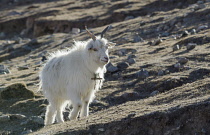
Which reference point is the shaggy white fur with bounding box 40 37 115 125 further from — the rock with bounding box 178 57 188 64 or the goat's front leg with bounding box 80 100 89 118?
the rock with bounding box 178 57 188 64

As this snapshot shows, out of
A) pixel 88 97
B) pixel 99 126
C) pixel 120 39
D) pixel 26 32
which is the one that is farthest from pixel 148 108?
pixel 26 32

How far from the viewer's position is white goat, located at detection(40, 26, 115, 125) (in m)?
11.0

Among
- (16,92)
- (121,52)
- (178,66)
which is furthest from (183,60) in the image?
(16,92)

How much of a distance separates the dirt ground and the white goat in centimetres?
68

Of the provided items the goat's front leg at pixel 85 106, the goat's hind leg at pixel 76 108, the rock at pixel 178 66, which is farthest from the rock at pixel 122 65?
the goat's hind leg at pixel 76 108

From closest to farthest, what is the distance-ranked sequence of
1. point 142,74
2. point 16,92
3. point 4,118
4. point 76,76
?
point 76,76, point 4,118, point 16,92, point 142,74

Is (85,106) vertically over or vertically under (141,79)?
over

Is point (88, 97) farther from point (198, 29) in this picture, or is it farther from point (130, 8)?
point (130, 8)

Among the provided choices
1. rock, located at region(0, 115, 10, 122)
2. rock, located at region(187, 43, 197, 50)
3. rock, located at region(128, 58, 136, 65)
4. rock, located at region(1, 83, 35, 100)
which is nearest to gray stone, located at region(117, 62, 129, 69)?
rock, located at region(128, 58, 136, 65)

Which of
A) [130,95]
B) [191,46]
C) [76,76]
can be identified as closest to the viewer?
[76,76]

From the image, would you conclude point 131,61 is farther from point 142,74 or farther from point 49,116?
point 49,116

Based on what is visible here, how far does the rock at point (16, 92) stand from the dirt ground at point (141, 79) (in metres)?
0.07

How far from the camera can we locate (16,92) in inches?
603

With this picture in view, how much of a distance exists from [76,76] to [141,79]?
186 inches
